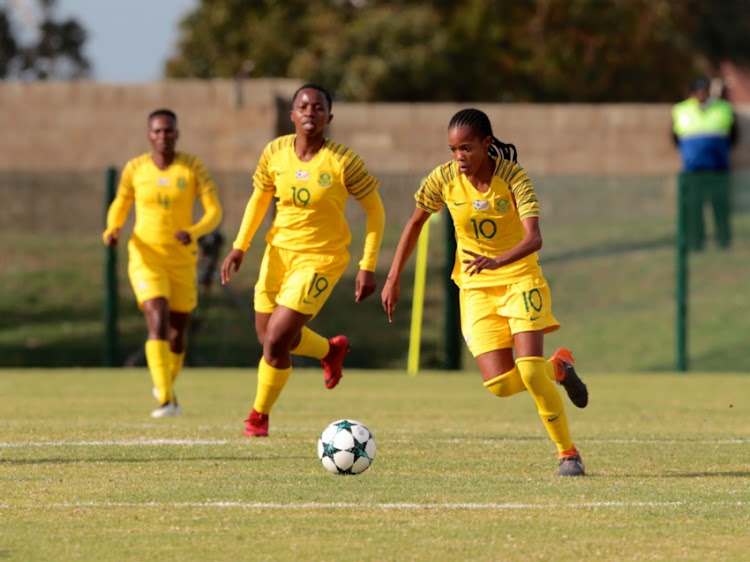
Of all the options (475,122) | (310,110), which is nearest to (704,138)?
(310,110)

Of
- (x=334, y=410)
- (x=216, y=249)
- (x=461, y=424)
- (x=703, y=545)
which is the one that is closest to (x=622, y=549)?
(x=703, y=545)

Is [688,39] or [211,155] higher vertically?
[688,39]

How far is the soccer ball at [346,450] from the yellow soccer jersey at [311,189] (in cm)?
197

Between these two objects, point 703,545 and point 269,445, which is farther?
point 269,445

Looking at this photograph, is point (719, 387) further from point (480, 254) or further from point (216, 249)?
point (480, 254)

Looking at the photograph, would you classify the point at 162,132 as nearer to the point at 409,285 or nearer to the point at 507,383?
the point at 507,383

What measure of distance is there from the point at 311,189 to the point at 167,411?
9.59 ft

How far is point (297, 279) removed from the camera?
1009 centimetres

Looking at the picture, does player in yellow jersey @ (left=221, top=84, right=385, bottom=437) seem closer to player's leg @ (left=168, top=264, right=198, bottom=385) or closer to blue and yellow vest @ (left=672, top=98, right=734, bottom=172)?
player's leg @ (left=168, top=264, right=198, bottom=385)

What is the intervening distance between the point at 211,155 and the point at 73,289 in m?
4.35

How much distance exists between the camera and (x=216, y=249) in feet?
59.5

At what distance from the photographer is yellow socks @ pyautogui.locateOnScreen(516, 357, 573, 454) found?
834cm

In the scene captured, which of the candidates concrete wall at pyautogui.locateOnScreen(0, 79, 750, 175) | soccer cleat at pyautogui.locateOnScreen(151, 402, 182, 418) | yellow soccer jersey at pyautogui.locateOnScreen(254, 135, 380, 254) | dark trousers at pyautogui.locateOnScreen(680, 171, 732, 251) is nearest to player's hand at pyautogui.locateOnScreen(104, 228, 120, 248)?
soccer cleat at pyautogui.locateOnScreen(151, 402, 182, 418)

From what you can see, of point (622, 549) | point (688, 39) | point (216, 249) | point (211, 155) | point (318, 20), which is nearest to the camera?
point (622, 549)
